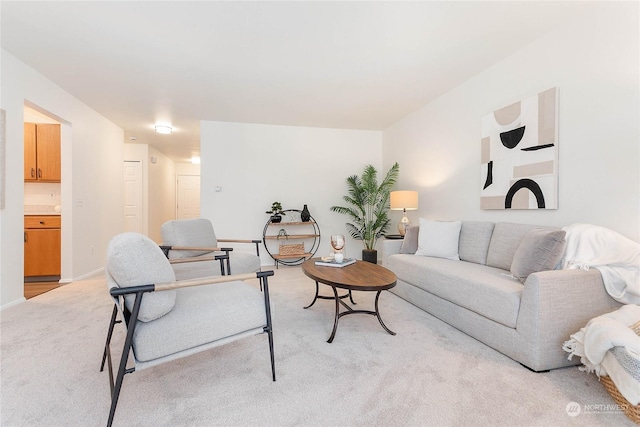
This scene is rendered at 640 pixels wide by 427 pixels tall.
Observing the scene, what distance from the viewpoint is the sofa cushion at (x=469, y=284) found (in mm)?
1872

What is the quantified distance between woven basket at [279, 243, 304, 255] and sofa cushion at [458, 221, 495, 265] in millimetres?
2624

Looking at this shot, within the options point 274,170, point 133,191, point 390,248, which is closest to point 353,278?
point 390,248

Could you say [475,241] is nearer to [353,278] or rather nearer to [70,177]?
[353,278]

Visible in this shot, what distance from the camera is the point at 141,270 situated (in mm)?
1271

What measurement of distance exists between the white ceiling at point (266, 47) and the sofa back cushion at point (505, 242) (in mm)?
1650

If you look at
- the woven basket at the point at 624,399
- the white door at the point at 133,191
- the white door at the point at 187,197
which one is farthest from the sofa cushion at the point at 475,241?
the white door at the point at 187,197

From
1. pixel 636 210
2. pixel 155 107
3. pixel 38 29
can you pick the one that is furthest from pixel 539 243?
pixel 155 107

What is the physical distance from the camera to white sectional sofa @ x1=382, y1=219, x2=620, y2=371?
1.70m

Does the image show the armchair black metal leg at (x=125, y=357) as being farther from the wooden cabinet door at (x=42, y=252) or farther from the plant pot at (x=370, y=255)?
the plant pot at (x=370, y=255)

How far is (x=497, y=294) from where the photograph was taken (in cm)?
193

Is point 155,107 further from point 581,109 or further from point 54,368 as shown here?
point 581,109

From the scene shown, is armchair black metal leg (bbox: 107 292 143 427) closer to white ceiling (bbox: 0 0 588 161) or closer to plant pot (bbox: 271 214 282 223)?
white ceiling (bbox: 0 0 588 161)

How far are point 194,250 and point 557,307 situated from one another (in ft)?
9.51

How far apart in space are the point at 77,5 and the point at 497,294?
142 inches
